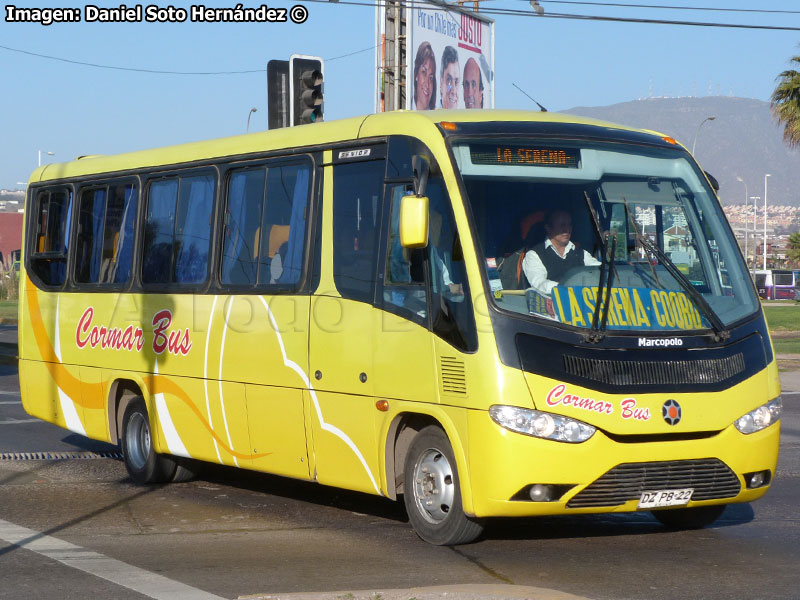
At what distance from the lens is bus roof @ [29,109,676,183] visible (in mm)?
8641

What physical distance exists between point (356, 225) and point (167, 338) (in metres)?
2.81

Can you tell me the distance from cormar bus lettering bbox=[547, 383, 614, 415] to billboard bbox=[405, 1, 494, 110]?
87.2ft

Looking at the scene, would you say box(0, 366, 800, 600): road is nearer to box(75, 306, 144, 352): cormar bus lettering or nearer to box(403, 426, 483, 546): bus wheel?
box(403, 426, 483, 546): bus wheel

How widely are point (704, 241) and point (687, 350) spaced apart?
40.3 inches

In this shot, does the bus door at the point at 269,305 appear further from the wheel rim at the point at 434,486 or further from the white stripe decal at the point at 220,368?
the wheel rim at the point at 434,486

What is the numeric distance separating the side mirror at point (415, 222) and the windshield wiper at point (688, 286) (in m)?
1.44

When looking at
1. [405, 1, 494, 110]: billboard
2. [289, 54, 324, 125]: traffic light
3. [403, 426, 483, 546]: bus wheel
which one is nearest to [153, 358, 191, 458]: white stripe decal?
[403, 426, 483, 546]: bus wheel

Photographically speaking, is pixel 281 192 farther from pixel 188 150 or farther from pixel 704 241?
pixel 704 241

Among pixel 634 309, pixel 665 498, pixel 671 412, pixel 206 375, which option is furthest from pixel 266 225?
pixel 665 498

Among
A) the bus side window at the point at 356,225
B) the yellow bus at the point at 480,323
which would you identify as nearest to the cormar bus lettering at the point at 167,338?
the yellow bus at the point at 480,323

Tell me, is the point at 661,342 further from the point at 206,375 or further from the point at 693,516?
the point at 206,375

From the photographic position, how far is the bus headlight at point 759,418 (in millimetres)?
8156

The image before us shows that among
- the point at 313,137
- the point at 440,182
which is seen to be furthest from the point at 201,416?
the point at 440,182

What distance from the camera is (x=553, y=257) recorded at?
321 inches
